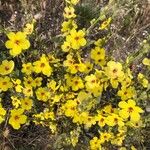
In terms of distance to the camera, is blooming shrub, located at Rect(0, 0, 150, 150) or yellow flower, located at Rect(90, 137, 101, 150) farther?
yellow flower, located at Rect(90, 137, 101, 150)

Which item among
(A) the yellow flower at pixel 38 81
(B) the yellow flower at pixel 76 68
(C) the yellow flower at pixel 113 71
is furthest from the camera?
(A) the yellow flower at pixel 38 81

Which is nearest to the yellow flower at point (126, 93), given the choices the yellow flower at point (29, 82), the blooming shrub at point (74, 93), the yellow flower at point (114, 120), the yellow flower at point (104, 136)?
the blooming shrub at point (74, 93)

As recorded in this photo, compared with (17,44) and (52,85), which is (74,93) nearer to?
(52,85)

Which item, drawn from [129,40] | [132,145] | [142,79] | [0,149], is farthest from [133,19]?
[0,149]

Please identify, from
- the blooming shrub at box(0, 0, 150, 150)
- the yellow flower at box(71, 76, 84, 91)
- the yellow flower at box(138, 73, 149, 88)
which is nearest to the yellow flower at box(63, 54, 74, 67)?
the blooming shrub at box(0, 0, 150, 150)

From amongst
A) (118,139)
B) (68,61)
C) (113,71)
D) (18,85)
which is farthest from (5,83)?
(118,139)

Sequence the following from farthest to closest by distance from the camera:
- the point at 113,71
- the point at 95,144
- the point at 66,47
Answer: the point at 95,144, the point at 66,47, the point at 113,71

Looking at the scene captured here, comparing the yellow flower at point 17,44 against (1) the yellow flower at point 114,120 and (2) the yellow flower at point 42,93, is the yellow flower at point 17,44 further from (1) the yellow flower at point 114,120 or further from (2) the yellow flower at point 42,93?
(1) the yellow flower at point 114,120

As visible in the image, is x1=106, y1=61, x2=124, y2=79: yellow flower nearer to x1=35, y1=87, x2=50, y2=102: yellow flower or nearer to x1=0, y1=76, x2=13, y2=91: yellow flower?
x1=35, y1=87, x2=50, y2=102: yellow flower
